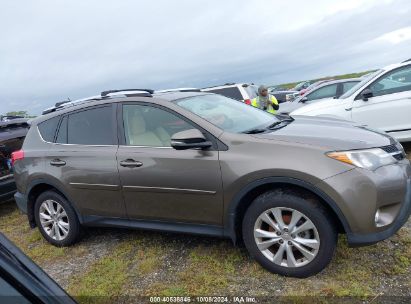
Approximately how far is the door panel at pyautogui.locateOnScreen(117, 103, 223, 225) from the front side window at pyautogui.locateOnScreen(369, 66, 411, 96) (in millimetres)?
4601

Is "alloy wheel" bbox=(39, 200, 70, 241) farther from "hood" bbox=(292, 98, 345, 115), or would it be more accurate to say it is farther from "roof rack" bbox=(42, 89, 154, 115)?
"hood" bbox=(292, 98, 345, 115)

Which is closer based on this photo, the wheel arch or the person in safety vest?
the wheel arch

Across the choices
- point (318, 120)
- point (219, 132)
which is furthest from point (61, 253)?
point (318, 120)

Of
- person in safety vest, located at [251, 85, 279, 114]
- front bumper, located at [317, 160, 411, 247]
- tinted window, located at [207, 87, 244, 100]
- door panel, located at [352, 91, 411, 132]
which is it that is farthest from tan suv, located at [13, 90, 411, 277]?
tinted window, located at [207, 87, 244, 100]

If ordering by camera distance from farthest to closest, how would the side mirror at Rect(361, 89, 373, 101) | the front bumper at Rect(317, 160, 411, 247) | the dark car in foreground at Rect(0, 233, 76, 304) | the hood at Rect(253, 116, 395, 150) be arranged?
the side mirror at Rect(361, 89, 373, 101)
the hood at Rect(253, 116, 395, 150)
the front bumper at Rect(317, 160, 411, 247)
the dark car in foreground at Rect(0, 233, 76, 304)

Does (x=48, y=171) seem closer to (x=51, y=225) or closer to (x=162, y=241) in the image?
(x=51, y=225)

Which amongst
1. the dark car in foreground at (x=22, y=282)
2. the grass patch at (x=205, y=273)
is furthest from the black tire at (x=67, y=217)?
the dark car in foreground at (x=22, y=282)

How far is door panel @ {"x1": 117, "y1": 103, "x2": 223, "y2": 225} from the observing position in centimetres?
332

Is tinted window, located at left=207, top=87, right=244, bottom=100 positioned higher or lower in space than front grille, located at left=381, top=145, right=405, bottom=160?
lower

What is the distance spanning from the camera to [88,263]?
13.1 ft

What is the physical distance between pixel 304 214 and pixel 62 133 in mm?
2884

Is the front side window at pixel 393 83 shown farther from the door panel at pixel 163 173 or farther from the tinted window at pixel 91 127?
the tinted window at pixel 91 127

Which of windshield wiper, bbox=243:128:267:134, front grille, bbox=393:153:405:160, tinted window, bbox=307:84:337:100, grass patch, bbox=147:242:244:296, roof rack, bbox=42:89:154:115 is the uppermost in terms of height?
roof rack, bbox=42:89:154:115

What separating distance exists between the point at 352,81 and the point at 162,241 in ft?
28.7
